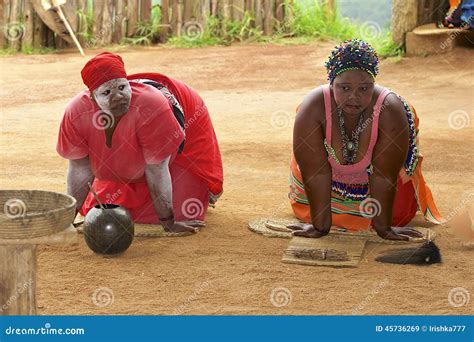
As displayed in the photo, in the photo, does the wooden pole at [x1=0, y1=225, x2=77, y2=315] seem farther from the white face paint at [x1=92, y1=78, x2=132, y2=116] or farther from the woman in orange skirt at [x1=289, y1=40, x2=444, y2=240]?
the woman in orange skirt at [x1=289, y1=40, x2=444, y2=240]

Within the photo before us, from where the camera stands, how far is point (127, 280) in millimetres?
4871

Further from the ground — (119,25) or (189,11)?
(189,11)

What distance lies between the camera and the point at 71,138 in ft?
17.4

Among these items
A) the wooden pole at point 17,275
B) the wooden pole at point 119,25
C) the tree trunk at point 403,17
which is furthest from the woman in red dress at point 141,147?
the wooden pole at point 119,25

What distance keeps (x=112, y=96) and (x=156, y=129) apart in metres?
0.31

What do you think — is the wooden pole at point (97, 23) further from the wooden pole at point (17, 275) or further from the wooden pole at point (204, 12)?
the wooden pole at point (17, 275)

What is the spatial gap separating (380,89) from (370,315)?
4.93ft

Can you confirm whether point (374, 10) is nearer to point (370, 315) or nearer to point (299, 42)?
point (299, 42)

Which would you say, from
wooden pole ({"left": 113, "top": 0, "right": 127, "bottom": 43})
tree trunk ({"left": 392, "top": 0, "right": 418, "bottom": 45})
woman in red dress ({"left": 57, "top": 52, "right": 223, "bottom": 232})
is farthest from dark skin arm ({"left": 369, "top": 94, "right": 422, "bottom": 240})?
wooden pole ({"left": 113, "top": 0, "right": 127, "bottom": 43})

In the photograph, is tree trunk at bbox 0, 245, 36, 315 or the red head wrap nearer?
tree trunk at bbox 0, 245, 36, 315

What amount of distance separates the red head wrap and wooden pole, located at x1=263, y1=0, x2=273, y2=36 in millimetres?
9320

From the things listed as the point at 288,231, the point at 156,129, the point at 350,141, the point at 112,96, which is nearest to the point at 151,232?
the point at 156,129

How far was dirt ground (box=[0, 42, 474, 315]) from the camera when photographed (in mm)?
4594

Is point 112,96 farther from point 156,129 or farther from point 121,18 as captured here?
point 121,18
